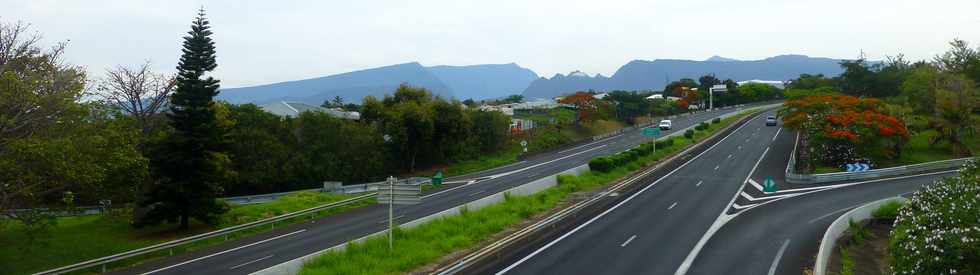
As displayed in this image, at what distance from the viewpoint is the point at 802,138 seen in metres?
59.1

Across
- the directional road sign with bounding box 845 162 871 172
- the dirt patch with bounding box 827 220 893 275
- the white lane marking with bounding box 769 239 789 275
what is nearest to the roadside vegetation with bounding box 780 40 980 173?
the directional road sign with bounding box 845 162 871 172

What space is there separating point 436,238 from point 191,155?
18.7m

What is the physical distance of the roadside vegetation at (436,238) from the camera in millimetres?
18453

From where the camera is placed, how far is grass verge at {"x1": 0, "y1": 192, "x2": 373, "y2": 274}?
2753 cm

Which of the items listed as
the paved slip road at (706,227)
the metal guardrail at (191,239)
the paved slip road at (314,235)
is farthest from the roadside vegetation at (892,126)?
the metal guardrail at (191,239)

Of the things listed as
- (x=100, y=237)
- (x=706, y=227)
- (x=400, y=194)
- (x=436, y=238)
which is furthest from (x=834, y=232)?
(x=100, y=237)

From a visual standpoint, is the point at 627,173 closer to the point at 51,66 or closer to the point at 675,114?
the point at 51,66

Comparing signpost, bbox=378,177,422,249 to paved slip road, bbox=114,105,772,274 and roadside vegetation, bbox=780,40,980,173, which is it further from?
roadside vegetation, bbox=780,40,980,173

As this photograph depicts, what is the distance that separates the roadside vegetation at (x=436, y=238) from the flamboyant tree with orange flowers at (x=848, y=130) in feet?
61.4

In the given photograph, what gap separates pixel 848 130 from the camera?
142ft

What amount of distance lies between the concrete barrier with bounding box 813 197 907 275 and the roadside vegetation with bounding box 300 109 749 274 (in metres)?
11.0

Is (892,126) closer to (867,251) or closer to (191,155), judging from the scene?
(867,251)

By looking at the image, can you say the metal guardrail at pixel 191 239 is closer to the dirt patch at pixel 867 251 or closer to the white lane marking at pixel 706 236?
the white lane marking at pixel 706 236

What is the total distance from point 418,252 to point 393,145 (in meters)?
40.6
